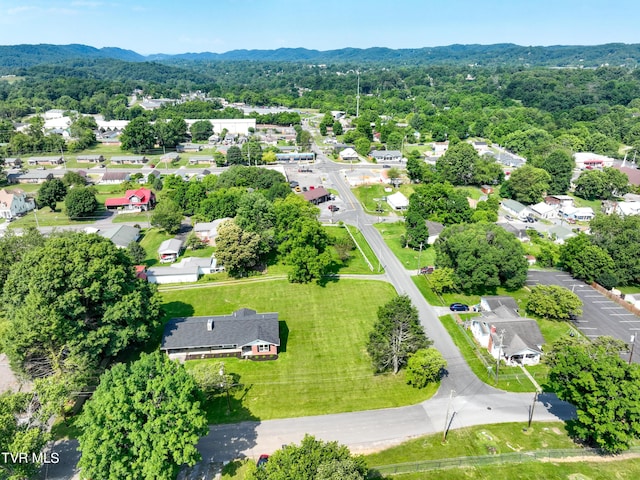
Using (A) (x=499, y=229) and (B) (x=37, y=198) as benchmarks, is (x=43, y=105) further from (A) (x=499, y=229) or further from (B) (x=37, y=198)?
(A) (x=499, y=229)

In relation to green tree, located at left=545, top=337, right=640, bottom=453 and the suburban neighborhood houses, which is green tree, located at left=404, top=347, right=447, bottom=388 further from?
green tree, located at left=545, top=337, right=640, bottom=453

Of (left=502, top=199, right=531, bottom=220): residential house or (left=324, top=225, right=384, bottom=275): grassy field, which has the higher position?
(left=502, top=199, right=531, bottom=220): residential house

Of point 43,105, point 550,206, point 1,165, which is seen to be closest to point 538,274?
point 550,206

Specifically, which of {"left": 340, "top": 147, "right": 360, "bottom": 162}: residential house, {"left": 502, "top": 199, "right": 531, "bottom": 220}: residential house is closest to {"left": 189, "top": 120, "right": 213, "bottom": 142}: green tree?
{"left": 340, "top": 147, "right": 360, "bottom": 162}: residential house

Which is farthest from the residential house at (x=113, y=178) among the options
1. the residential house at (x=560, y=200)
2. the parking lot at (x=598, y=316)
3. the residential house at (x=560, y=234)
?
the residential house at (x=560, y=200)

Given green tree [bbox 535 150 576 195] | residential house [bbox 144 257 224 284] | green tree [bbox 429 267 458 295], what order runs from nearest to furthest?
green tree [bbox 429 267 458 295]
residential house [bbox 144 257 224 284]
green tree [bbox 535 150 576 195]

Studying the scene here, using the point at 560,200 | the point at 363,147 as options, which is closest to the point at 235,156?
the point at 363,147
